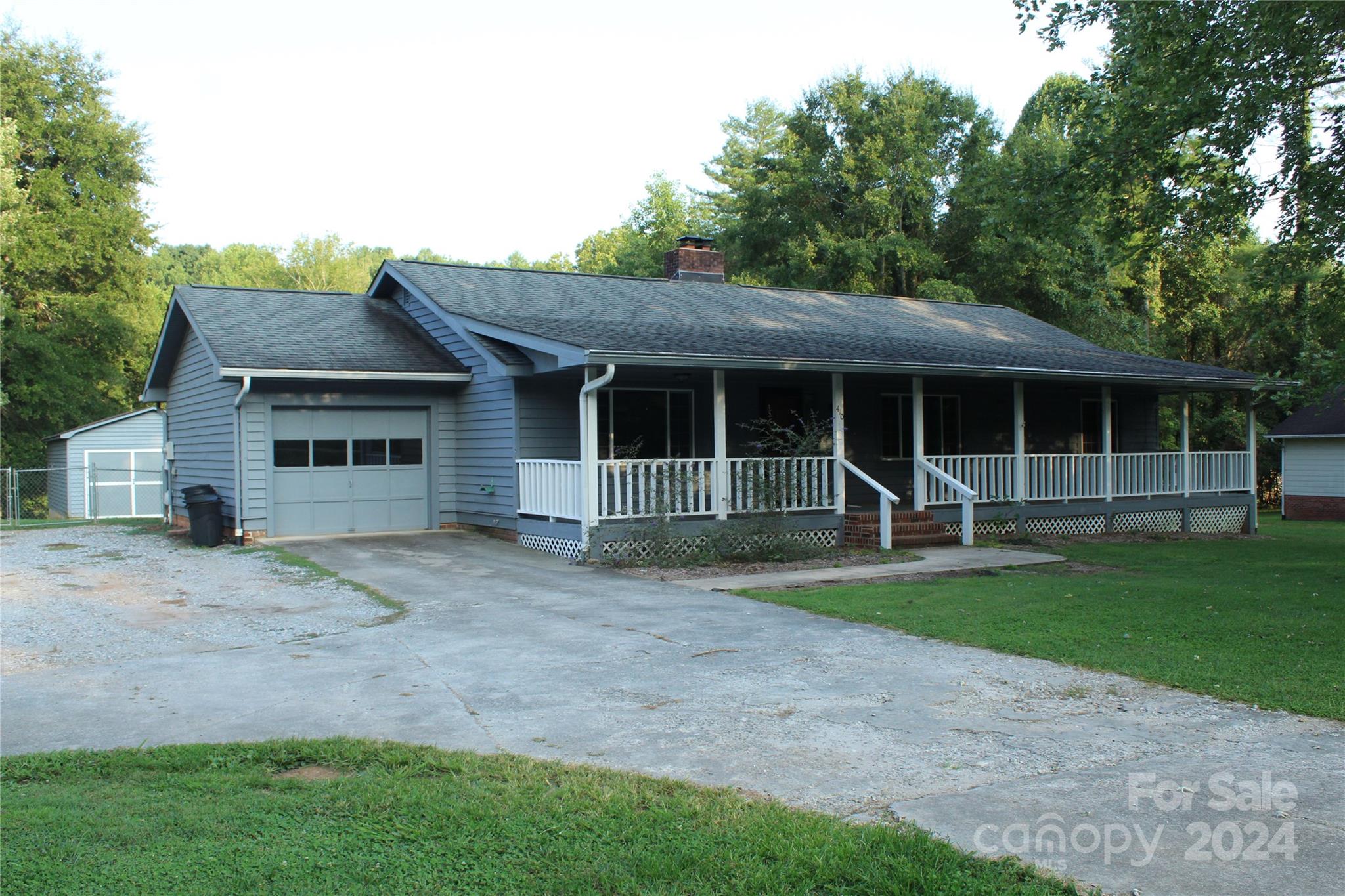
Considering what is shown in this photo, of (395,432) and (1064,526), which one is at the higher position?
(395,432)

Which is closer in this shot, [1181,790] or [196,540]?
[1181,790]

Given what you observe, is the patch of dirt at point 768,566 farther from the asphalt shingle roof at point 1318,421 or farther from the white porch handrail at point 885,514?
the asphalt shingle roof at point 1318,421

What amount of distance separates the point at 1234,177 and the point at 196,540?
1585 cm

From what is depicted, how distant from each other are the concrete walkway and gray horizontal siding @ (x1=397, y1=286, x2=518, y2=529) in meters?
4.85

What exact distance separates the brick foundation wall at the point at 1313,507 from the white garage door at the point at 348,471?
23537 millimetres

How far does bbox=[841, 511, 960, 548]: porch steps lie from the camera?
15.4 meters

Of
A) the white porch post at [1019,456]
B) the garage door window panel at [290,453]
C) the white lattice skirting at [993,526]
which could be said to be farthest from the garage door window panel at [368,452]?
the white porch post at [1019,456]

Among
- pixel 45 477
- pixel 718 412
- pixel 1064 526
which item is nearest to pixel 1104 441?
pixel 1064 526

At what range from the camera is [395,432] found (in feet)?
55.7

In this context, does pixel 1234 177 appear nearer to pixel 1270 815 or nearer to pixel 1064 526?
pixel 1064 526

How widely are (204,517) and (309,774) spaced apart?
39.4ft

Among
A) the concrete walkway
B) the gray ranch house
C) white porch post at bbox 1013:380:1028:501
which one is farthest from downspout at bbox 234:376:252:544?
white porch post at bbox 1013:380:1028:501

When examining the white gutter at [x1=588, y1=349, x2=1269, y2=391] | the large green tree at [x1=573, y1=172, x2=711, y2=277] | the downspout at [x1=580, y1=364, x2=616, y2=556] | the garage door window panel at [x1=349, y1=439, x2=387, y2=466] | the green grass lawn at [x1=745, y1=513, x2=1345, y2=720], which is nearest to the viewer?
the green grass lawn at [x1=745, y1=513, x2=1345, y2=720]

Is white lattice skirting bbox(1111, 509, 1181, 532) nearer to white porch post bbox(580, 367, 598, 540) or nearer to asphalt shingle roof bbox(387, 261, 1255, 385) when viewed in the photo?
asphalt shingle roof bbox(387, 261, 1255, 385)
